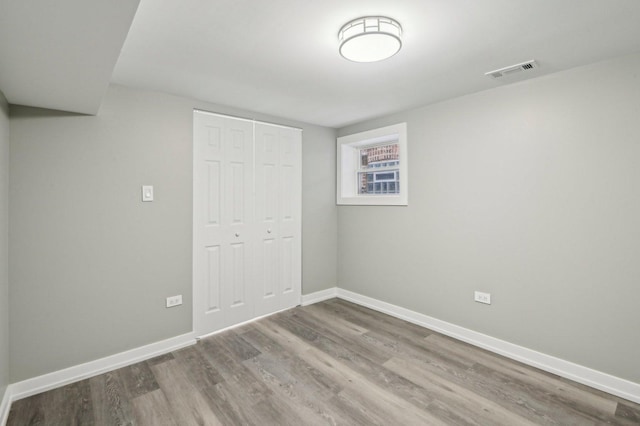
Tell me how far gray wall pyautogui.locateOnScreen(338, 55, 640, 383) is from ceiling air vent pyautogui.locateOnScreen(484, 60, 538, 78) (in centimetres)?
29

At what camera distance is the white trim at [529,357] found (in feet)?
7.06

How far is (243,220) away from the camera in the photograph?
339cm

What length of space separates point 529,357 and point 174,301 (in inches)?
124

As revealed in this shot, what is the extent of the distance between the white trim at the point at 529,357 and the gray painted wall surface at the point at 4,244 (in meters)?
3.33

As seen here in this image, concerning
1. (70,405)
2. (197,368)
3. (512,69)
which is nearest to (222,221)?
(197,368)

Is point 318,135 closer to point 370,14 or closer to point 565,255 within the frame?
point 370,14

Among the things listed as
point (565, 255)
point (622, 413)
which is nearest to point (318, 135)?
point (565, 255)

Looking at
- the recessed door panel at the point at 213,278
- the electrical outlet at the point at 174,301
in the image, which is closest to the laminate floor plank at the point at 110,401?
the electrical outlet at the point at 174,301

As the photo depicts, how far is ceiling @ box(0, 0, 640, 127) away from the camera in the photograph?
148cm

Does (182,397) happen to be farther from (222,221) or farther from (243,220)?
(243,220)

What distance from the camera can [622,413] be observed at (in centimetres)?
197

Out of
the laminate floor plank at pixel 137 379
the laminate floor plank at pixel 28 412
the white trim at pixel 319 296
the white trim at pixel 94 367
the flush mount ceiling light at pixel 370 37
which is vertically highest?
the flush mount ceiling light at pixel 370 37

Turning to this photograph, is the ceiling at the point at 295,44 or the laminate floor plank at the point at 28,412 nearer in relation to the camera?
the ceiling at the point at 295,44

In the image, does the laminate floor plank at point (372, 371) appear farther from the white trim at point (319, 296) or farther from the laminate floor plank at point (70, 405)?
the laminate floor plank at point (70, 405)
